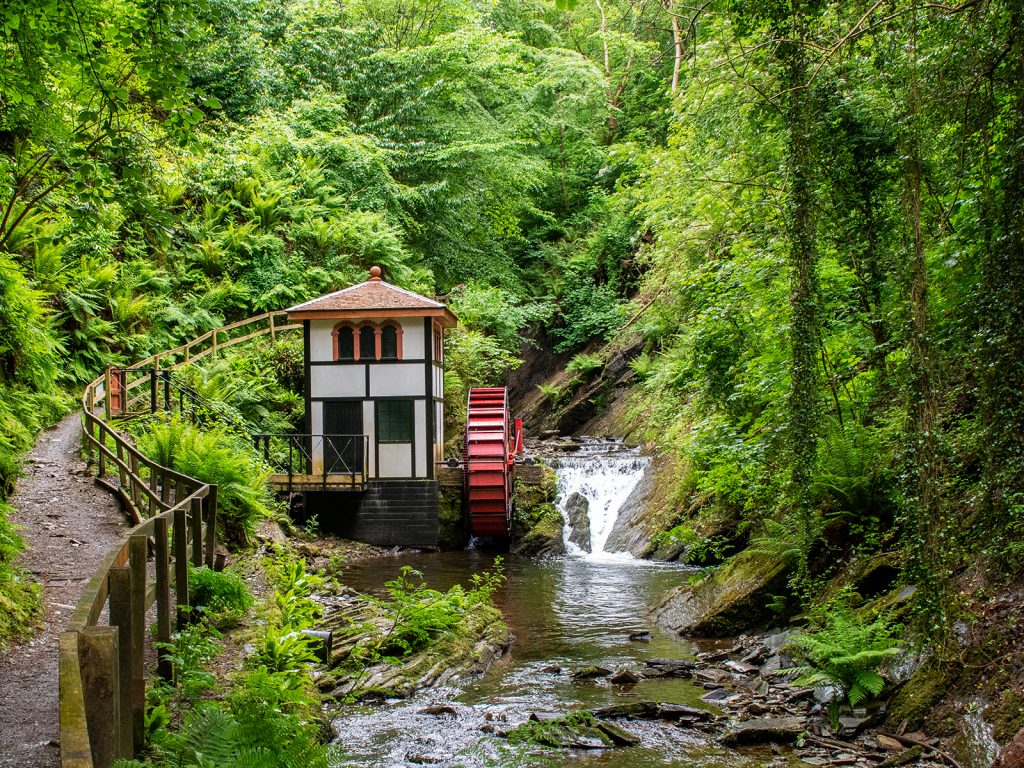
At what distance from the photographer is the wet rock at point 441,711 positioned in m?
7.88

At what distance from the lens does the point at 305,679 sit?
21.9ft

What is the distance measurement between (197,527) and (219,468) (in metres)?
4.17

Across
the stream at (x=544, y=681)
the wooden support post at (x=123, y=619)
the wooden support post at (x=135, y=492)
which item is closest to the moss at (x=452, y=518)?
the stream at (x=544, y=681)

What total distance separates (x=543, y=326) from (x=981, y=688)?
25.9 meters

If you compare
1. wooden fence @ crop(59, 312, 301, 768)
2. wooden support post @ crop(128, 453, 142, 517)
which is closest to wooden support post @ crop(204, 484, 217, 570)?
wooden fence @ crop(59, 312, 301, 768)

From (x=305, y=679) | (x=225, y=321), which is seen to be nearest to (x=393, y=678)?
(x=305, y=679)

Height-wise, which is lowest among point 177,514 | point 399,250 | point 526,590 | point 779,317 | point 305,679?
point 526,590

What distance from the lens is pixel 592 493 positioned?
19.9 m

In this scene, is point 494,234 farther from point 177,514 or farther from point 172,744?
point 172,744

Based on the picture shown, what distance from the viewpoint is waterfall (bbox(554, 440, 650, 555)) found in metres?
18.8

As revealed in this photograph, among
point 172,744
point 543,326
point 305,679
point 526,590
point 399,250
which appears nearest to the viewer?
point 172,744

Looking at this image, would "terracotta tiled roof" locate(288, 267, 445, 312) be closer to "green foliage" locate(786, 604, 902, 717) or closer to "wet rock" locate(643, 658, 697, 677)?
"wet rock" locate(643, 658, 697, 677)

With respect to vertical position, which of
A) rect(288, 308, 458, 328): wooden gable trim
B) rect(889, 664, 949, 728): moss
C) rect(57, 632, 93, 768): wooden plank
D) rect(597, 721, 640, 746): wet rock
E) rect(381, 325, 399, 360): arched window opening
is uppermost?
rect(288, 308, 458, 328): wooden gable trim

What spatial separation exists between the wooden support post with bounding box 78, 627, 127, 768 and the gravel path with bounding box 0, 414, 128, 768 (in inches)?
46.0
